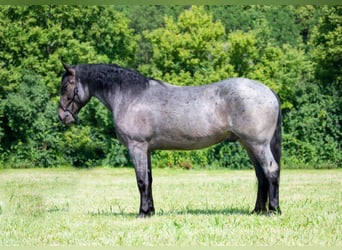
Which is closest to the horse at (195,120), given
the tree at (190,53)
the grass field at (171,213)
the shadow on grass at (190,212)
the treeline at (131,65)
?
the shadow on grass at (190,212)

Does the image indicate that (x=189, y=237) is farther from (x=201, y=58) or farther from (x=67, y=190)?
(x=201, y=58)

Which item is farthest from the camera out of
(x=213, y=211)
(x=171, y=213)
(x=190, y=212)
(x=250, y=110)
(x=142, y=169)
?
(x=213, y=211)

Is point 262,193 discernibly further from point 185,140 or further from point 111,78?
point 111,78

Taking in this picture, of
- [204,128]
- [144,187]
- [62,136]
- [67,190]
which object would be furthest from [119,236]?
[62,136]

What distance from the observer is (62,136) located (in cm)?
2248

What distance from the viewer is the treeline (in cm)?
2125

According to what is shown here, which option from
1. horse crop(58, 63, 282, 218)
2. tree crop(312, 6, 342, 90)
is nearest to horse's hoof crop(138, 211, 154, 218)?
horse crop(58, 63, 282, 218)

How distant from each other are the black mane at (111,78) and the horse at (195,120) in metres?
0.02

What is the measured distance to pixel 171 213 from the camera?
32.6 feet

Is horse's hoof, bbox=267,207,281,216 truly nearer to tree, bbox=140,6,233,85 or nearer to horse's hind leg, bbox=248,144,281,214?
horse's hind leg, bbox=248,144,281,214

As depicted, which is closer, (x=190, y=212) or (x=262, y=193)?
(x=262, y=193)

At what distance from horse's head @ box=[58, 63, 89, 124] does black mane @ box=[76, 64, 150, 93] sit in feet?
0.37

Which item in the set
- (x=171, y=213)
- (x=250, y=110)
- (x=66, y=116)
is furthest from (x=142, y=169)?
(x=250, y=110)

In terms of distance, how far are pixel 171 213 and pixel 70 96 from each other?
244cm
